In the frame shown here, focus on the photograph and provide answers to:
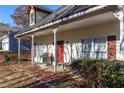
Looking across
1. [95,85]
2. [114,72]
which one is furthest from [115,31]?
[114,72]

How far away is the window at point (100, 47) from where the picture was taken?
41.5ft

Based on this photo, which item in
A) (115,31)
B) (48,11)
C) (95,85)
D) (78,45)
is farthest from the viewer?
(48,11)

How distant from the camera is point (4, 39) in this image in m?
38.8

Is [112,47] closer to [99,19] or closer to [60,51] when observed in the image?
[99,19]

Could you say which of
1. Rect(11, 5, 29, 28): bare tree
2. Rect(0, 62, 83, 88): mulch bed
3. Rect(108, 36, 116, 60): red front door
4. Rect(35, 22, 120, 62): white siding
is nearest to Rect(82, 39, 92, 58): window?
Rect(35, 22, 120, 62): white siding

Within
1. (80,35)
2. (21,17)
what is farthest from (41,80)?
(21,17)

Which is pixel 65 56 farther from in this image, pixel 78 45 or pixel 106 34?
pixel 106 34

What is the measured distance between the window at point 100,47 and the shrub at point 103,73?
512 cm

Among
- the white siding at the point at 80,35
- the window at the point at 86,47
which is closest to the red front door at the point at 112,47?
the white siding at the point at 80,35

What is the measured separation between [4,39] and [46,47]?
19777 millimetres

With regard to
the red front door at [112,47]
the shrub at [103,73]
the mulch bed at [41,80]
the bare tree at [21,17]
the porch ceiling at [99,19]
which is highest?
the bare tree at [21,17]

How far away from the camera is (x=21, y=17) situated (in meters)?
47.3

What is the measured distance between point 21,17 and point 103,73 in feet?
140

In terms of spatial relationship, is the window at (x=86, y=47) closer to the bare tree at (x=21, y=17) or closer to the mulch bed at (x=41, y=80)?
the mulch bed at (x=41, y=80)
